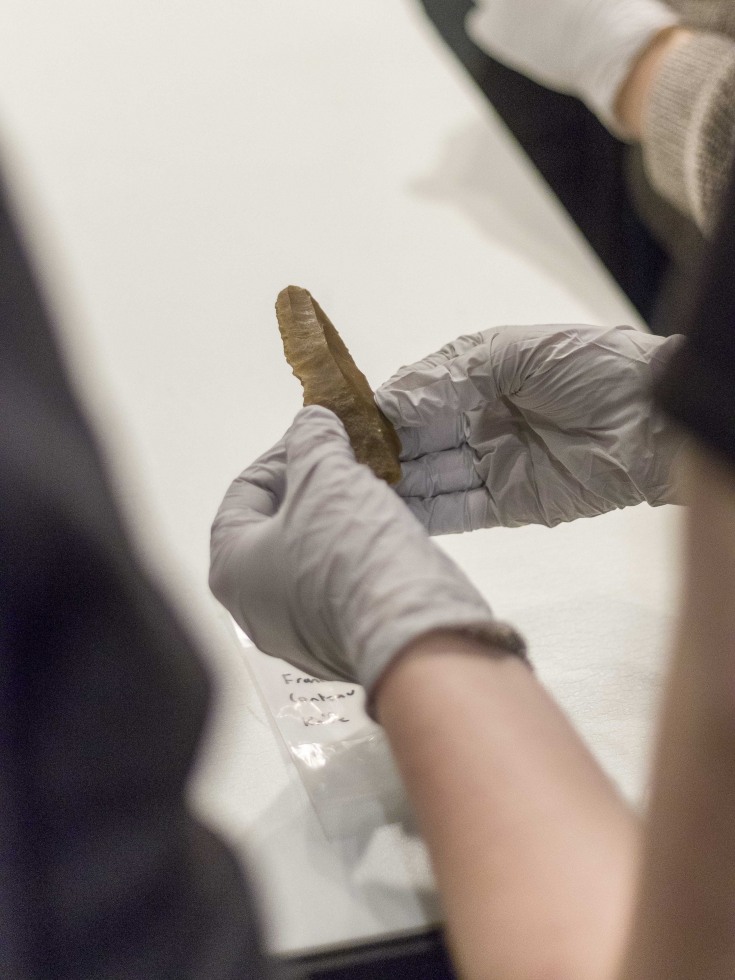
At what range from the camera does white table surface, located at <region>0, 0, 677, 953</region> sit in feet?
2.18

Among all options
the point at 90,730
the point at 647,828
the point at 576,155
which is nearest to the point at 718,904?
the point at 647,828

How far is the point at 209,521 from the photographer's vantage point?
807 mm

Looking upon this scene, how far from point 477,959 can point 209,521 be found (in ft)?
1.68

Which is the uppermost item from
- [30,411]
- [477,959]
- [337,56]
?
[337,56]

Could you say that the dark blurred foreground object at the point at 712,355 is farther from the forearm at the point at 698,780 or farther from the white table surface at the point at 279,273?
the white table surface at the point at 279,273

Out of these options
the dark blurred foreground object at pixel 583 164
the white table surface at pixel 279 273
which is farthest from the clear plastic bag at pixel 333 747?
the dark blurred foreground object at pixel 583 164

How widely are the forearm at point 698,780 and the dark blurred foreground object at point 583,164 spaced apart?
0.85 meters

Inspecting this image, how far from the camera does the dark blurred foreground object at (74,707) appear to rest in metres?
0.35

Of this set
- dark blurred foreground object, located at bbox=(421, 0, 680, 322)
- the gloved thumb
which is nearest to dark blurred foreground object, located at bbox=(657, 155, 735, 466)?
the gloved thumb

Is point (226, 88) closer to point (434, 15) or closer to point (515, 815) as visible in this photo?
point (434, 15)

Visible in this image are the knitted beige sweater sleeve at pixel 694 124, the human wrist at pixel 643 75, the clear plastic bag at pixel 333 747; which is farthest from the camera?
the human wrist at pixel 643 75

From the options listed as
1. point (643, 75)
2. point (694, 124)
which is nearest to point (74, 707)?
point (694, 124)

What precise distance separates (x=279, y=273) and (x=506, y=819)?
30.1 inches

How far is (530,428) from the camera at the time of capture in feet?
2.35
